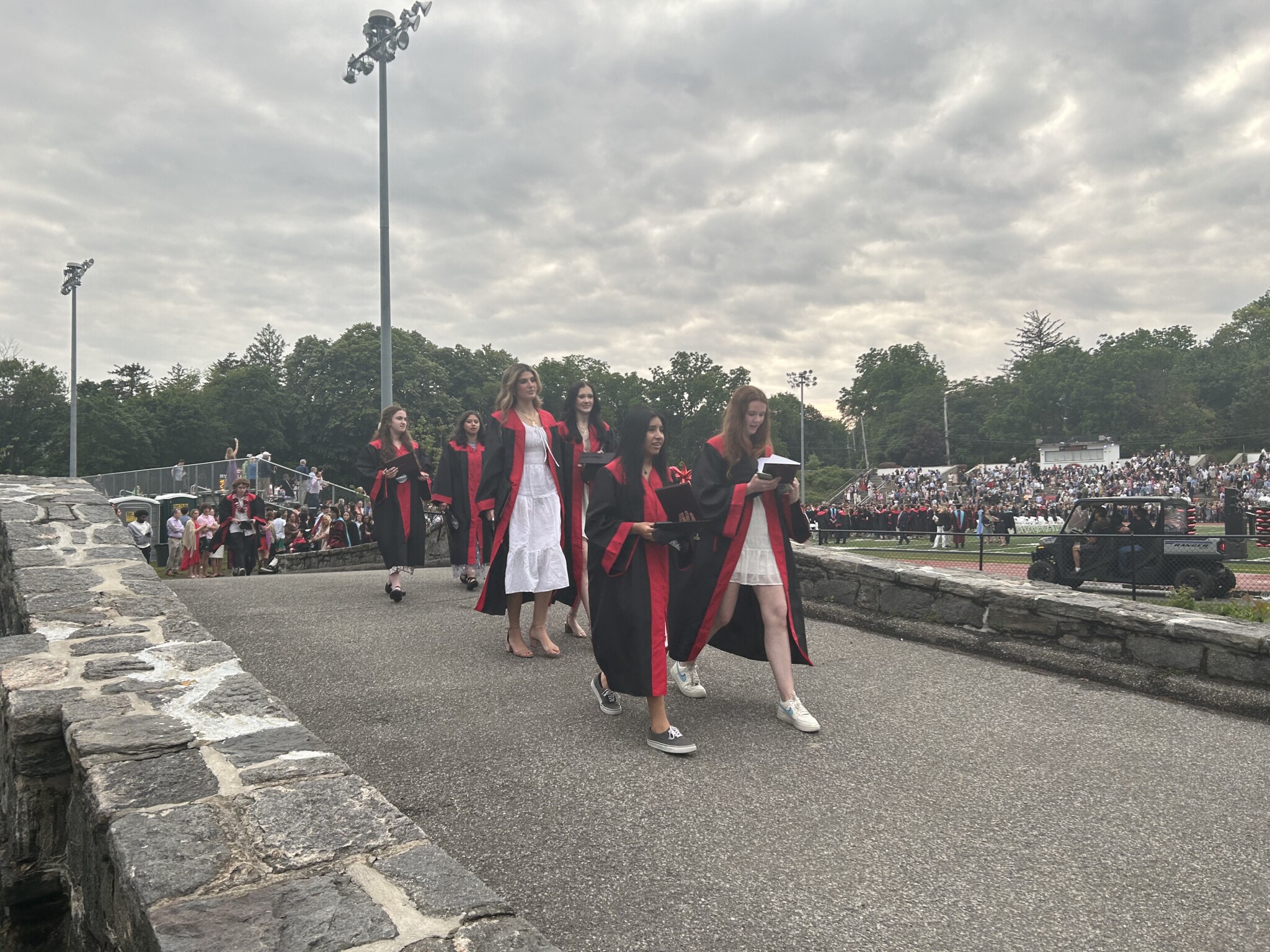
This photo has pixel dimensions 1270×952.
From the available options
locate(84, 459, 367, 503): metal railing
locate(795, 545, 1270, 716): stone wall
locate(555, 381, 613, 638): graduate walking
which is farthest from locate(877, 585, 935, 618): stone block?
locate(84, 459, 367, 503): metal railing

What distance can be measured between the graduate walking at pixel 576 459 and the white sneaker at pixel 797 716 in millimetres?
2041

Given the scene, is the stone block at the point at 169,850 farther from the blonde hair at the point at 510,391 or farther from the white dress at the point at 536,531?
the blonde hair at the point at 510,391

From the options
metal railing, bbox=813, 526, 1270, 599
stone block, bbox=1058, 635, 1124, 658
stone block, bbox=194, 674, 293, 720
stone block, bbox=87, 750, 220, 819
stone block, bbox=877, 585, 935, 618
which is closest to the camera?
stone block, bbox=87, 750, 220, 819

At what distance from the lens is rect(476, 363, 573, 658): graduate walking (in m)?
5.75

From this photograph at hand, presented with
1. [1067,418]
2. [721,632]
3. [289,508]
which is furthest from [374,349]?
[1067,418]

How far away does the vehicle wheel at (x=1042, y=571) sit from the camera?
1170cm

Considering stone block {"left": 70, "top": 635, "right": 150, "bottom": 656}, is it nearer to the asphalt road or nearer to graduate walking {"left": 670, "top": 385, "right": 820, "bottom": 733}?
the asphalt road

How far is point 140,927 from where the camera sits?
180 cm

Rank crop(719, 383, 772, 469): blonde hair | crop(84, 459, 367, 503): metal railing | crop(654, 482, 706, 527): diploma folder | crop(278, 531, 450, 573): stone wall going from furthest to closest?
crop(84, 459, 367, 503): metal railing
crop(278, 531, 450, 573): stone wall
crop(719, 383, 772, 469): blonde hair
crop(654, 482, 706, 527): diploma folder

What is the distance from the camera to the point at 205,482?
82.9 ft

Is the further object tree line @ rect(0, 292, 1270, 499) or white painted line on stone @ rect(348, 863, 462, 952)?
tree line @ rect(0, 292, 1270, 499)

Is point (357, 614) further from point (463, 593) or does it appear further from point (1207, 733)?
point (1207, 733)

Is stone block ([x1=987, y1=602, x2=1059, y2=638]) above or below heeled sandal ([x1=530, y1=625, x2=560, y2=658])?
above

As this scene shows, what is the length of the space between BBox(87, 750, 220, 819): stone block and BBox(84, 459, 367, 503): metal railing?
21.3 meters
